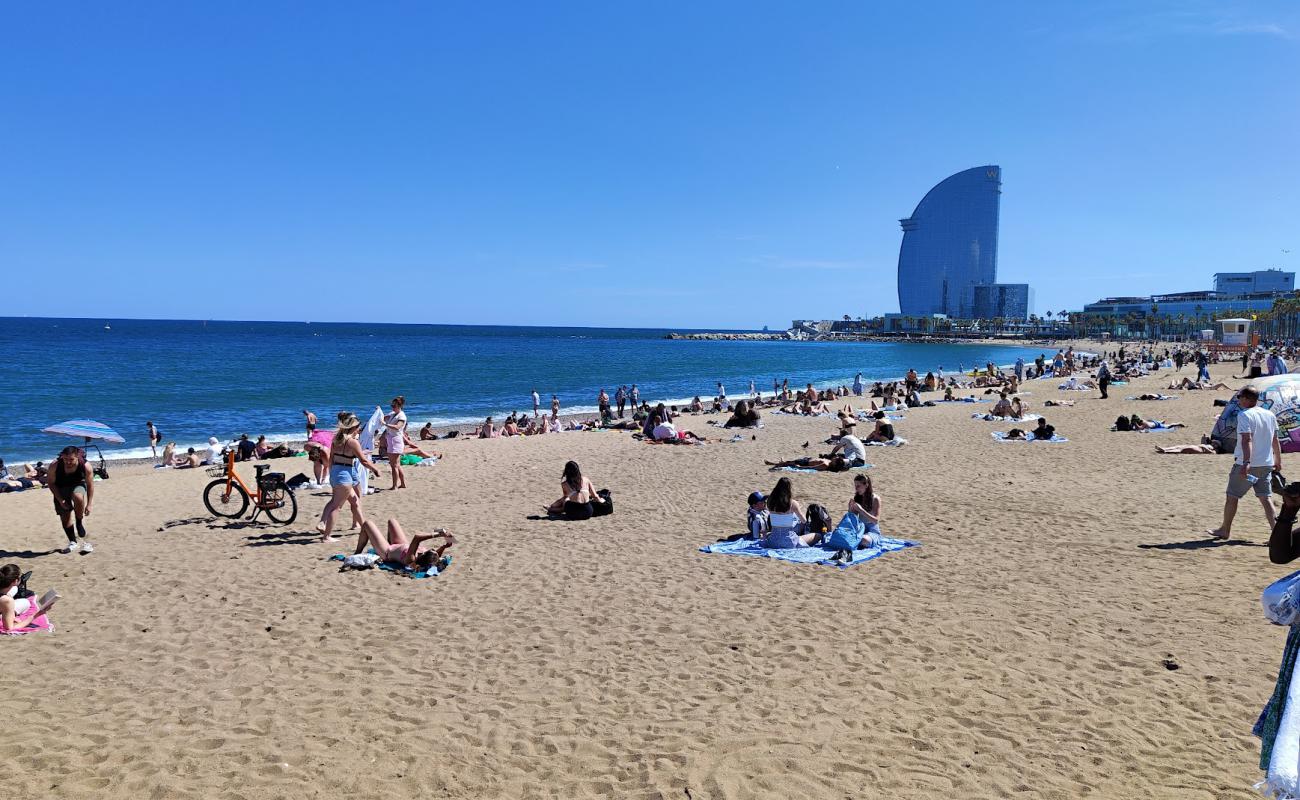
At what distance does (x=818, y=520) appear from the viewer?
8.35m

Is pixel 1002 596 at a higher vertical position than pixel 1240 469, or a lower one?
lower

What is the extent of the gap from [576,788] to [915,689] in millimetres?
2339

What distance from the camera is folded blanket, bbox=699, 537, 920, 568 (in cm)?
768

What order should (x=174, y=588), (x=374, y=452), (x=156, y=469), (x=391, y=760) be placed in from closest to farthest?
(x=391, y=760)
(x=174, y=588)
(x=374, y=452)
(x=156, y=469)

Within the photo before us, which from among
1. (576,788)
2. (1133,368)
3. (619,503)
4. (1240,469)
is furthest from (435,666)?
(1133,368)

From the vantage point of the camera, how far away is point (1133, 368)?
41000 mm

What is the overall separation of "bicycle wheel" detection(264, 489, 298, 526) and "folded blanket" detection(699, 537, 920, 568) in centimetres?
539

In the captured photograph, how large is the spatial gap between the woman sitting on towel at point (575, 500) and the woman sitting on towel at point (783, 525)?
8.88 ft

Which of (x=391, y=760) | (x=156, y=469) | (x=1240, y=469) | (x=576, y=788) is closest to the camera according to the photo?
(x=576, y=788)

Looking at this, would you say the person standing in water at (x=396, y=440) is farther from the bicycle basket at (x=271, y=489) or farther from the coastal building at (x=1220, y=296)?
the coastal building at (x=1220, y=296)

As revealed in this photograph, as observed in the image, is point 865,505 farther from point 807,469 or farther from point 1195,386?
point 1195,386

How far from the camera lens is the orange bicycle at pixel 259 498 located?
31.1 ft

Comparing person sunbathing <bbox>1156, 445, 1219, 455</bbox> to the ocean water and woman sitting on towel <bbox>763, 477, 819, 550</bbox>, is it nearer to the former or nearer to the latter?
woman sitting on towel <bbox>763, 477, 819, 550</bbox>

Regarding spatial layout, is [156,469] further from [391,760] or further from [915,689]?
[915,689]
